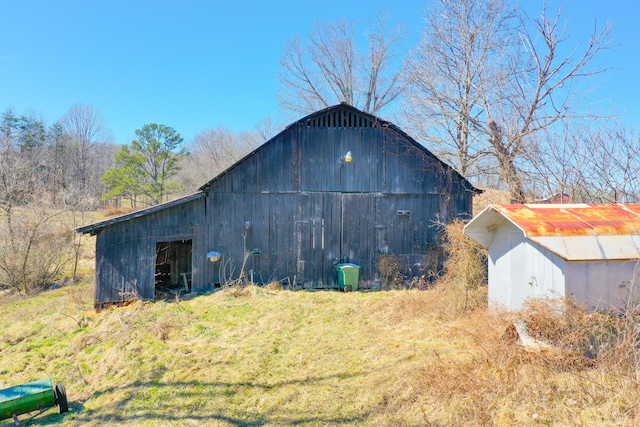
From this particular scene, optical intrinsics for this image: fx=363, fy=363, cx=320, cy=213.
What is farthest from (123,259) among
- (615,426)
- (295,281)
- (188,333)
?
(615,426)

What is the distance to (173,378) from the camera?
5945mm

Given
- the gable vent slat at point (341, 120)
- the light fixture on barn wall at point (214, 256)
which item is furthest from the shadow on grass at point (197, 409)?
the gable vent slat at point (341, 120)

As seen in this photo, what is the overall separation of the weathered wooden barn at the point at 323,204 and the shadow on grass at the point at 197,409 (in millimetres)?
5547

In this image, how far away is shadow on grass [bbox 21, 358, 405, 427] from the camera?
15.2ft

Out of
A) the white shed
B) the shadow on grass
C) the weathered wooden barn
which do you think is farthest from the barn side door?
the shadow on grass

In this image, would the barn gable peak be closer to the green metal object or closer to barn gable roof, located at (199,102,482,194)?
barn gable roof, located at (199,102,482,194)

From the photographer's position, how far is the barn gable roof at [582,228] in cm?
475

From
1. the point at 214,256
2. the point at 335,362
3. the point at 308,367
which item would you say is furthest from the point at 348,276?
the point at 308,367

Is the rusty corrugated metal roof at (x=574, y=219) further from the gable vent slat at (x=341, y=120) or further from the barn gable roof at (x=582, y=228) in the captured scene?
the gable vent slat at (x=341, y=120)

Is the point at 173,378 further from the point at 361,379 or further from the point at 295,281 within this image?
the point at 295,281

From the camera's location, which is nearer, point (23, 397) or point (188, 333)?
point (23, 397)

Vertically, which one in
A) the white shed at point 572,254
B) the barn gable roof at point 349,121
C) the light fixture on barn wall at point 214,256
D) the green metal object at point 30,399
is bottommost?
the green metal object at point 30,399

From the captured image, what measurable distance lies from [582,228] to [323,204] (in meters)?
7.44

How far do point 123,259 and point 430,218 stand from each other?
30.9 ft
